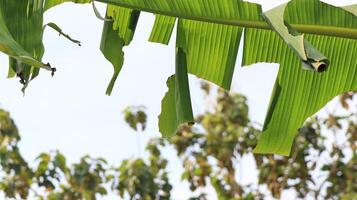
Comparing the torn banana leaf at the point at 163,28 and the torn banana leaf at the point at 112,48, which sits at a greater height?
the torn banana leaf at the point at 163,28

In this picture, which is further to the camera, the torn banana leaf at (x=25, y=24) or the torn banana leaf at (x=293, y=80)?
the torn banana leaf at (x=293, y=80)

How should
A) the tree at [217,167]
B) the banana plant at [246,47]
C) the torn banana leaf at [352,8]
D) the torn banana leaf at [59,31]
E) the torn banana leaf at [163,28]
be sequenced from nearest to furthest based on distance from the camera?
the torn banana leaf at [59,31] → the torn banana leaf at [352,8] → the banana plant at [246,47] → the torn banana leaf at [163,28] → the tree at [217,167]

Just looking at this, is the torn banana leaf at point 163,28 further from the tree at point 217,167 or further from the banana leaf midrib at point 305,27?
the tree at point 217,167

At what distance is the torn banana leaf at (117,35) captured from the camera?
5.57 feet

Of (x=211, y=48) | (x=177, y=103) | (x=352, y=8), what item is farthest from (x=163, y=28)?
(x=352, y=8)

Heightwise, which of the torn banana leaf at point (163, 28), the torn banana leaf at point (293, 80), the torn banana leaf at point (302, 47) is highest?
the torn banana leaf at point (163, 28)

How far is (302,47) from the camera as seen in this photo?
1.18 metres

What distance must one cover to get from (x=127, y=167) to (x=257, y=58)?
298 centimetres

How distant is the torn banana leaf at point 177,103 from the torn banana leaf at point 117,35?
0.44ft

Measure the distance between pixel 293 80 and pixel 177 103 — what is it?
0.39 meters

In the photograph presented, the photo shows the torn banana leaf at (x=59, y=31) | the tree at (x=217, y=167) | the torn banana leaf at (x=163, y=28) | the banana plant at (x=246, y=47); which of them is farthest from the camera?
the tree at (x=217, y=167)

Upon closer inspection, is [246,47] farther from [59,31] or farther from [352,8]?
[59,31]

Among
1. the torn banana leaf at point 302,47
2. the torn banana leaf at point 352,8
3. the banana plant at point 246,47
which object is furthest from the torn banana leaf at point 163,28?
the torn banana leaf at point 302,47

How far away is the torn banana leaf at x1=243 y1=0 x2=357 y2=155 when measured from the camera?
1916 millimetres
